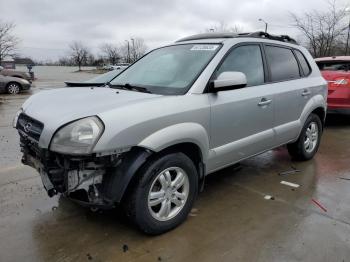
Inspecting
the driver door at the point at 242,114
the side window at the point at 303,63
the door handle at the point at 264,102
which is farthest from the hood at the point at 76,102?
the side window at the point at 303,63

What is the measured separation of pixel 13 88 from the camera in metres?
17.2

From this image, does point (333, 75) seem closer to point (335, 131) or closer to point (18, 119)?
point (335, 131)

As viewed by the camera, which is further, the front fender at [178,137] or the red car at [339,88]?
the red car at [339,88]

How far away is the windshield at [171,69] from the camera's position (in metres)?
3.46

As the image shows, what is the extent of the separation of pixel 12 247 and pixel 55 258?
45 cm

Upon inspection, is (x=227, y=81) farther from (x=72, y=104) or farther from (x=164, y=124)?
(x=72, y=104)

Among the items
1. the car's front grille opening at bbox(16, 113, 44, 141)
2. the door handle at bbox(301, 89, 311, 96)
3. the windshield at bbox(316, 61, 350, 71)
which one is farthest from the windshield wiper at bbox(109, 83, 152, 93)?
the windshield at bbox(316, 61, 350, 71)

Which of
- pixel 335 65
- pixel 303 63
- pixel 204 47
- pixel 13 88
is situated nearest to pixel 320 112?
pixel 303 63

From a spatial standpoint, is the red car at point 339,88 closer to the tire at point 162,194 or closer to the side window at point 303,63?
the side window at point 303,63

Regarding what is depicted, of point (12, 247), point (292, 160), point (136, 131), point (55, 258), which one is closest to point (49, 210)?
point (12, 247)

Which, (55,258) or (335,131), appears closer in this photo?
(55,258)

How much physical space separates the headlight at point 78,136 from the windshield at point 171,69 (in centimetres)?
92

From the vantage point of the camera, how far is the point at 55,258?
2.84m

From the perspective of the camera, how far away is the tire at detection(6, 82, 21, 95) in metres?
17.1
